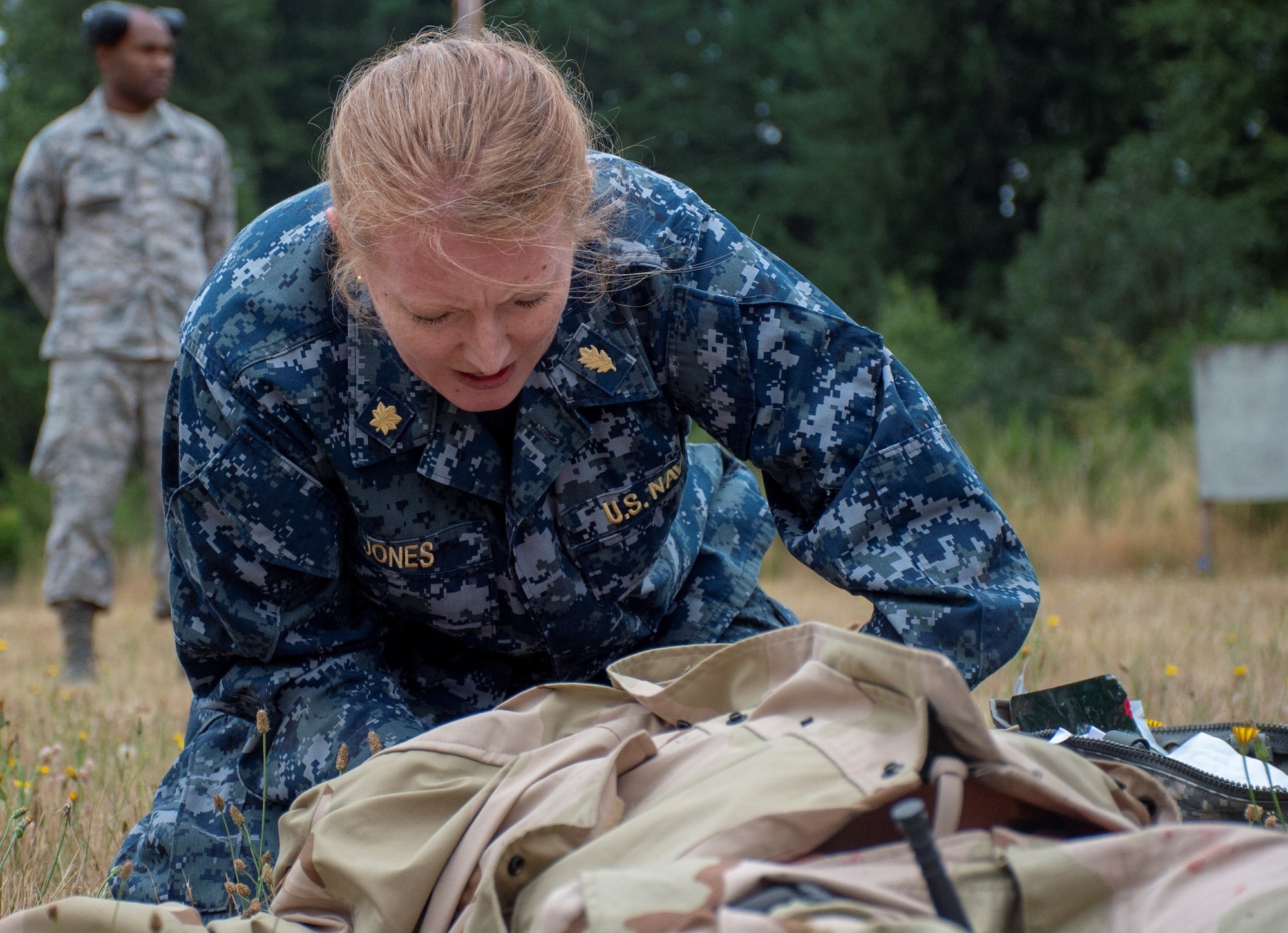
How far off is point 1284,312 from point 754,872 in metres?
11.8

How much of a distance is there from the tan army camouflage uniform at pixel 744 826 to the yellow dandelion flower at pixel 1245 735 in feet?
2.09

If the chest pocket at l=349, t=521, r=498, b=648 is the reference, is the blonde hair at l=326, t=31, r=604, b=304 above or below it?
above

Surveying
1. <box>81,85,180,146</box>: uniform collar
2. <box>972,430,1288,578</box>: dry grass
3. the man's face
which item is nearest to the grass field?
<box>972,430,1288,578</box>: dry grass

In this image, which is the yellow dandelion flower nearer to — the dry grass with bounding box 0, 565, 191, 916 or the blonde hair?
the blonde hair

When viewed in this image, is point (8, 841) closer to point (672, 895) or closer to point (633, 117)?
point (672, 895)

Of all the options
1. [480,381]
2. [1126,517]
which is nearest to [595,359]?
[480,381]

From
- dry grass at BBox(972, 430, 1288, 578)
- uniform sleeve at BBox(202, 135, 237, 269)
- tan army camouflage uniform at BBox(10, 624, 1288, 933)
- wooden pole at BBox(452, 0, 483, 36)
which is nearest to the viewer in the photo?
tan army camouflage uniform at BBox(10, 624, 1288, 933)

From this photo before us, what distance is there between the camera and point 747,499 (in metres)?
3.12

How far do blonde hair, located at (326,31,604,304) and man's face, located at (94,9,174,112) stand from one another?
366 cm

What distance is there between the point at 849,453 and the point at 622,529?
1.62 feet


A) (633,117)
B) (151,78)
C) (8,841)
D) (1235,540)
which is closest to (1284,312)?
(1235,540)

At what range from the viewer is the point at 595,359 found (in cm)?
235

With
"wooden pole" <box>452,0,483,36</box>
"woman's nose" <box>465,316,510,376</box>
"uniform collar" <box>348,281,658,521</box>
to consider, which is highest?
"wooden pole" <box>452,0,483,36</box>

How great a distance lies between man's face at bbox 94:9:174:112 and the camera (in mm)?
5340
